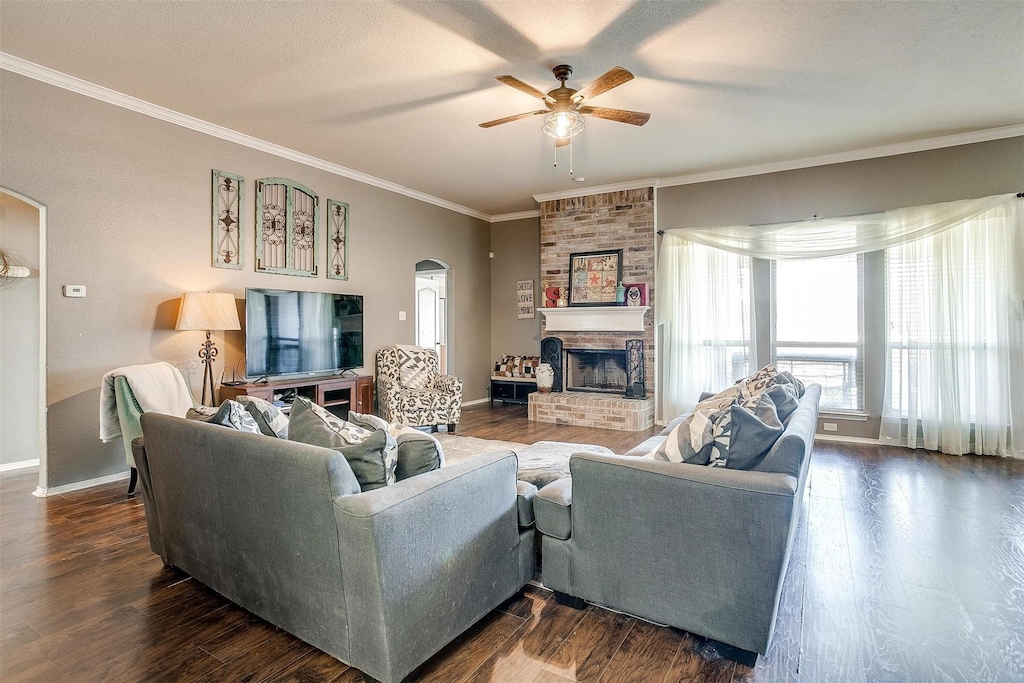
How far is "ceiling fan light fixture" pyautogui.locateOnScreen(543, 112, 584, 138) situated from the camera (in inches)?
130

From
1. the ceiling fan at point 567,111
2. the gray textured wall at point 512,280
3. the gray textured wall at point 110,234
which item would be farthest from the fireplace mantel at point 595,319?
the gray textured wall at point 110,234

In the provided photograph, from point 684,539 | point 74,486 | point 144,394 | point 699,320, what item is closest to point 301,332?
point 144,394

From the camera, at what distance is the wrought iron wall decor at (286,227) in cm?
463

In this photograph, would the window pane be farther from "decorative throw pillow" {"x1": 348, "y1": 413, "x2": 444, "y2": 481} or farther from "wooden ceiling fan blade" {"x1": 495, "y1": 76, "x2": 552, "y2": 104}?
"decorative throw pillow" {"x1": 348, "y1": 413, "x2": 444, "y2": 481}

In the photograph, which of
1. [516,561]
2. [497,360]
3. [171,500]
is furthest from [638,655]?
[497,360]

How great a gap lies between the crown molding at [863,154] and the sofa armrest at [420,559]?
4916 millimetres

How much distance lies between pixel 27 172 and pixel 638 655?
451 centimetres

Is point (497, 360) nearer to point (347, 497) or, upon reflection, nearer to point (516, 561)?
point (516, 561)

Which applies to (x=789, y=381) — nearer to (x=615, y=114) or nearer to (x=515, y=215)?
(x=615, y=114)

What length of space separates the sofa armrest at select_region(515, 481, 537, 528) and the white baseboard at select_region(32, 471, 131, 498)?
3.42 m

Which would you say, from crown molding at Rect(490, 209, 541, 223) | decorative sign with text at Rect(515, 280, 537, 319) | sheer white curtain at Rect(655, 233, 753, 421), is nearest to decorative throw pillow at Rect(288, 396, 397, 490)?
sheer white curtain at Rect(655, 233, 753, 421)

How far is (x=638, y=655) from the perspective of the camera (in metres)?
1.75

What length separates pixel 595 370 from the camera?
→ 6.51 m

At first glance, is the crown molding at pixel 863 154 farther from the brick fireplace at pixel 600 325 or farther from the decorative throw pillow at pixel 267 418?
the decorative throw pillow at pixel 267 418
